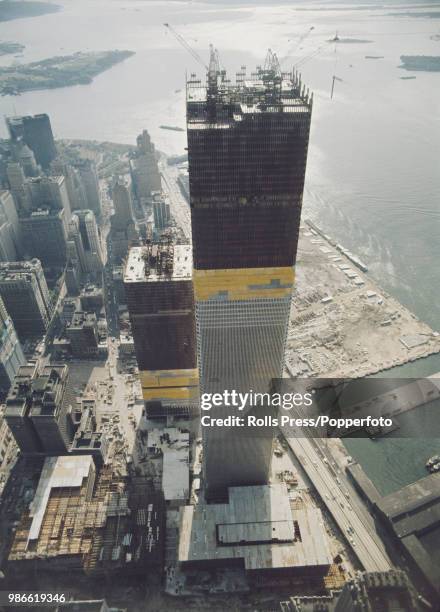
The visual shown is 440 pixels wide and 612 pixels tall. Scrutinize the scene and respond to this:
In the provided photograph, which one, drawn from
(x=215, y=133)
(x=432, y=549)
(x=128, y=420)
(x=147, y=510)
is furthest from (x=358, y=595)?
(x=128, y=420)

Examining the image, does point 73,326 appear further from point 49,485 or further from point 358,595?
point 358,595

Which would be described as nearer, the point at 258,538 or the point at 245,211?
the point at 245,211

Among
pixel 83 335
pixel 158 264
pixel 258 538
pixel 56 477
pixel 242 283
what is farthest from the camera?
pixel 83 335

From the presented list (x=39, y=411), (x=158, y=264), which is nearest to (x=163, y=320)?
(x=158, y=264)

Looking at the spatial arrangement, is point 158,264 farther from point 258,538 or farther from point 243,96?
point 258,538

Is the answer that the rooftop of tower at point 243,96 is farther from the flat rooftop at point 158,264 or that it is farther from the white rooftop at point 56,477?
the white rooftop at point 56,477

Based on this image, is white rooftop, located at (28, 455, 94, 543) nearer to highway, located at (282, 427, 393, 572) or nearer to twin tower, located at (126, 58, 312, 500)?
twin tower, located at (126, 58, 312, 500)
